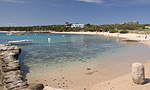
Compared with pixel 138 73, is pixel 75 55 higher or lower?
lower

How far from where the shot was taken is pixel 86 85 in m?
7.86

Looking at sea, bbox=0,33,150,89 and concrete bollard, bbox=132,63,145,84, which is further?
sea, bbox=0,33,150,89

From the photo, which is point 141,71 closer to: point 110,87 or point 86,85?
point 110,87

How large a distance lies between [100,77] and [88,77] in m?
0.86

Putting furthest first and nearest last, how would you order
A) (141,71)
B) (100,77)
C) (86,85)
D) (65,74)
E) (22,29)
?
(22,29)
(65,74)
(100,77)
(86,85)
(141,71)

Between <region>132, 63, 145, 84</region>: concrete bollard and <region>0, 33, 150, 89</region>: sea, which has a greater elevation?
<region>132, 63, 145, 84</region>: concrete bollard

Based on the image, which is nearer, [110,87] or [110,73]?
[110,87]

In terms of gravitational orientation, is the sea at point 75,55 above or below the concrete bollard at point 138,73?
below

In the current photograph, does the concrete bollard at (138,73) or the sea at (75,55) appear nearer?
the concrete bollard at (138,73)

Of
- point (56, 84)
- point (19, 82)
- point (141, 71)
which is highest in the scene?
point (141, 71)

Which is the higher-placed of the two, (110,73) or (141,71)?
(141,71)

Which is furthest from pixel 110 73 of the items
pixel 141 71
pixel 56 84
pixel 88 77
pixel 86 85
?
pixel 56 84

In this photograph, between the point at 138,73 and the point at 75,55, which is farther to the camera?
the point at 75,55

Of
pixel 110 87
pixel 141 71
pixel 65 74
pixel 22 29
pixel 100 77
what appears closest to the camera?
pixel 141 71
